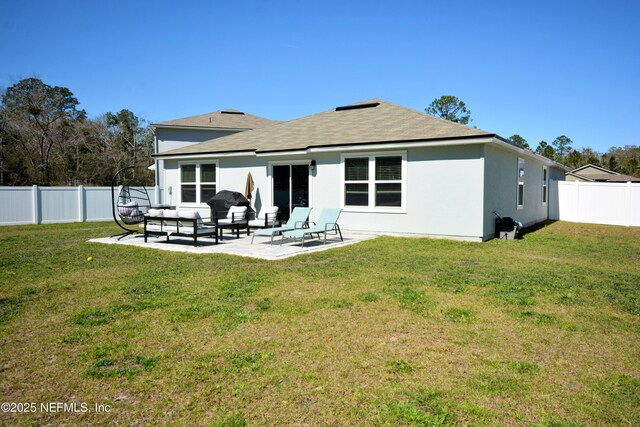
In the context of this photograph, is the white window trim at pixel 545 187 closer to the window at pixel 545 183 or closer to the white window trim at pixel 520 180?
the window at pixel 545 183

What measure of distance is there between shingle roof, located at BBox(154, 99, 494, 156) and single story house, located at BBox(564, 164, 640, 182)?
27.3 m

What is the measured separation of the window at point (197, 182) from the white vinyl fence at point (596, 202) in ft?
59.0

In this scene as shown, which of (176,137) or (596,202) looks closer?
(596,202)

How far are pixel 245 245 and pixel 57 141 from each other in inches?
1254

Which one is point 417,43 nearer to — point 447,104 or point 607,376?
point 607,376

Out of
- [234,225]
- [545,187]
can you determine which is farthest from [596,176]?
[234,225]

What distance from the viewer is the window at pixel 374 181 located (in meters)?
12.9

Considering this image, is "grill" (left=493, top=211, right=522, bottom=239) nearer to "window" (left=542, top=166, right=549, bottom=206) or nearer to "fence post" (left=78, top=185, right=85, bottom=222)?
"window" (left=542, top=166, right=549, bottom=206)

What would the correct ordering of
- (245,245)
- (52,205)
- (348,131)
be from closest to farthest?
(245,245), (348,131), (52,205)

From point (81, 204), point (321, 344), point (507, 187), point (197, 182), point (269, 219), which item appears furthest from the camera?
point (81, 204)

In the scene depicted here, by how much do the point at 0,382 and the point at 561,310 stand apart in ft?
20.0

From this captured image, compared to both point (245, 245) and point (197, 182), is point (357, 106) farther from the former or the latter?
point (245, 245)

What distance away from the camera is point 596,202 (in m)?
21.0

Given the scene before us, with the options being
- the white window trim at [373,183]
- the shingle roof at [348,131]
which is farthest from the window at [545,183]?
the white window trim at [373,183]
